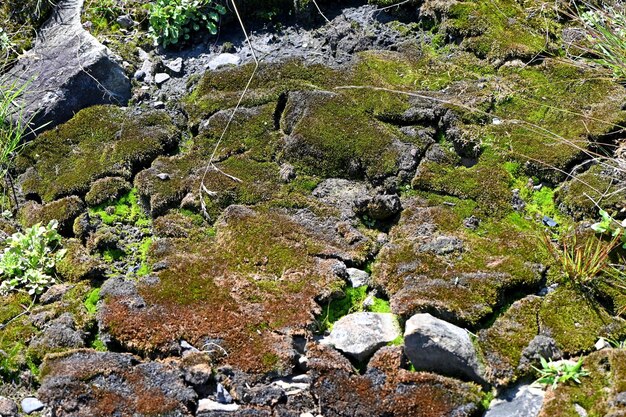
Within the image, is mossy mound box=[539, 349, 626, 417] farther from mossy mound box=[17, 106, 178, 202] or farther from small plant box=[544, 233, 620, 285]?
mossy mound box=[17, 106, 178, 202]

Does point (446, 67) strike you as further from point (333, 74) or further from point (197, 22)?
point (197, 22)

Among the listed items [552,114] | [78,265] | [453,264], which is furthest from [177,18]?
[453,264]

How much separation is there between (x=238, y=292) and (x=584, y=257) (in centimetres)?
167

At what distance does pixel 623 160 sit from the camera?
149 inches

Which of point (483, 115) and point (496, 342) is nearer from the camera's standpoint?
point (496, 342)

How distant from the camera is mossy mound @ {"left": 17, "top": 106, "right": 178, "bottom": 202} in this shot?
423 centimetres

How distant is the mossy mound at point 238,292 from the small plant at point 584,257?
100 centimetres

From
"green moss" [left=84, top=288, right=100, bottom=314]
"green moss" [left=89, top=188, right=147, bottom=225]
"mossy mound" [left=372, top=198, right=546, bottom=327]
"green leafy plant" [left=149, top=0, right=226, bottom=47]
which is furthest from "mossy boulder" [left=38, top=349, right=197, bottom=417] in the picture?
"green leafy plant" [left=149, top=0, right=226, bottom=47]

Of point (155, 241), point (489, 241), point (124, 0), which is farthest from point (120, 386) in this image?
point (124, 0)

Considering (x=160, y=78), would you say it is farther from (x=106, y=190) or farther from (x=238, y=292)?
(x=238, y=292)

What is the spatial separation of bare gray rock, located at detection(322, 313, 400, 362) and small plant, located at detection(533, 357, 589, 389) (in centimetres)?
66

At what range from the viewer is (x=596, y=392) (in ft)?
9.68

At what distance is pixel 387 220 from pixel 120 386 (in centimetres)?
160

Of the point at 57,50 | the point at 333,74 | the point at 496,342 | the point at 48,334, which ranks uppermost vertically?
the point at 57,50
